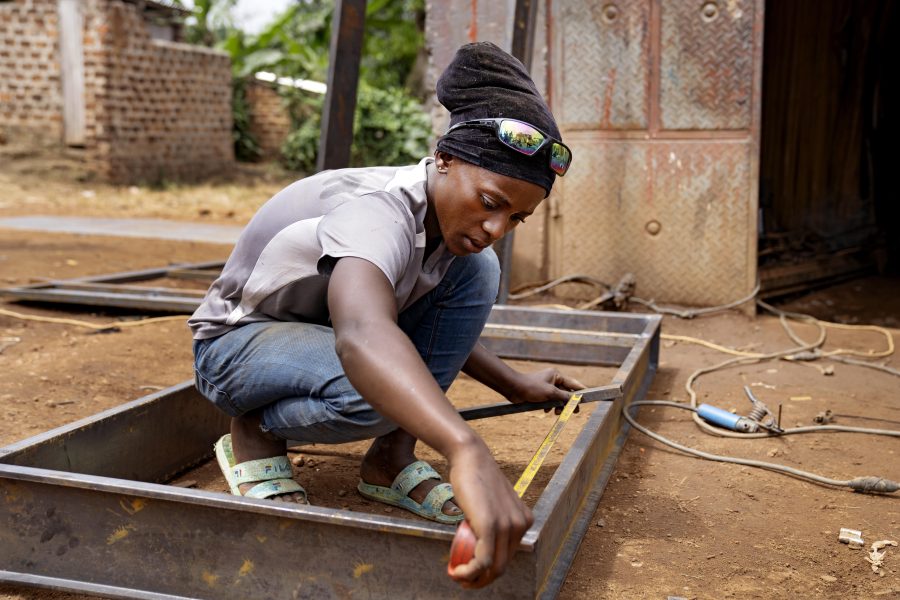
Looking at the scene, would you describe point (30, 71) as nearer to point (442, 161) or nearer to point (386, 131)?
point (386, 131)

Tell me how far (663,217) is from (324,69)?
10.9m

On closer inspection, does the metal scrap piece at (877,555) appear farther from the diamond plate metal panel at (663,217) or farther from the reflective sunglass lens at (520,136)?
the diamond plate metal panel at (663,217)

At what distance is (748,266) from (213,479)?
3567 millimetres

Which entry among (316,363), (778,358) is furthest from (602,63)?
(316,363)

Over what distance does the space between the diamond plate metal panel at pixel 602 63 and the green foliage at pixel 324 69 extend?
7631 millimetres

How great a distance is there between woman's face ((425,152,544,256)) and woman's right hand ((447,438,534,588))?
564 mm

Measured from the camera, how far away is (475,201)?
6.32 ft

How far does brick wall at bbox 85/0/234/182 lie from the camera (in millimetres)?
11516

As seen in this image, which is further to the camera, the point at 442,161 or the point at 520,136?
the point at 442,161

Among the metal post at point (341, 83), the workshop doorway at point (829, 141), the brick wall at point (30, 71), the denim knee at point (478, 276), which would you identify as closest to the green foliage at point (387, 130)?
the brick wall at point (30, 71)

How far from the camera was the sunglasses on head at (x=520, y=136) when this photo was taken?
6.18 feet

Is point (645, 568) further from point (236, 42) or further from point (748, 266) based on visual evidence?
point (236, 42)

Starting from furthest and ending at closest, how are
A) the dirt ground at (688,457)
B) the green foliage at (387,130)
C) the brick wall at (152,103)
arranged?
the green foliage at (387,130), the brick wall at (152,103), the dirt ground at (688,457)

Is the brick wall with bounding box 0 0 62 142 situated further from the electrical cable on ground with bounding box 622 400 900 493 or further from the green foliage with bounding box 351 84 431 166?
the electrical cable on ground with bounding box 622 400 900 493
